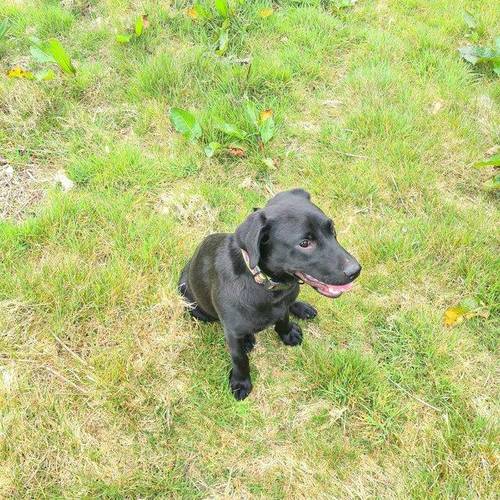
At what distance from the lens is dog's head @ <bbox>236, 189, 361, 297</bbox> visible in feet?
7.70

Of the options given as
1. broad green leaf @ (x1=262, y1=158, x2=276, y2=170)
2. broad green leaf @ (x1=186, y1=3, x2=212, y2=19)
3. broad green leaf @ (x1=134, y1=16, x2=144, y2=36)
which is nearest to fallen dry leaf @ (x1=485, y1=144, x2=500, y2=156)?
broad green leaf @ (x1=262, y1=158, x2=276, y2=170)

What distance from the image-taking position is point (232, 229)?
146 inches

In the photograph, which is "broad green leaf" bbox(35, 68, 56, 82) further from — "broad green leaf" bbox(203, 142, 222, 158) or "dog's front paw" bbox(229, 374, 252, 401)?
"dog's front paw" bbox(229, 374, 252, 401)

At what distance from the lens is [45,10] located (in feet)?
16.7

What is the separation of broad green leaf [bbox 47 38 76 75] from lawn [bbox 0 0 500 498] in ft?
0.36

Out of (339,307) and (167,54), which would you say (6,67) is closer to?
(167,54)

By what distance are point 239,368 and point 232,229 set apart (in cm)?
123

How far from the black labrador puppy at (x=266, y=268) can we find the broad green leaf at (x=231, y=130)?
136cm

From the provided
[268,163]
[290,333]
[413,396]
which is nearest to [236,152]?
[268,163]

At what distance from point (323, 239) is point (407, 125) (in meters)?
2.31

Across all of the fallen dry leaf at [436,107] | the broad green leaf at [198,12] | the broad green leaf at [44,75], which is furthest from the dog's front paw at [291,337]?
the broad green leaf at [198,12]

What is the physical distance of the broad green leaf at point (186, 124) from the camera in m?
4.06

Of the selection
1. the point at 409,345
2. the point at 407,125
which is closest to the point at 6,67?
the point at 407,125

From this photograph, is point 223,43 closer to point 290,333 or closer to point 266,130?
point 266,130
